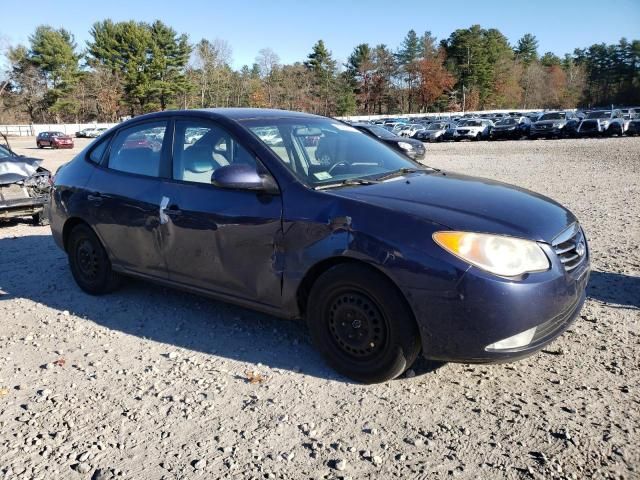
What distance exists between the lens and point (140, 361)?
12.0ft

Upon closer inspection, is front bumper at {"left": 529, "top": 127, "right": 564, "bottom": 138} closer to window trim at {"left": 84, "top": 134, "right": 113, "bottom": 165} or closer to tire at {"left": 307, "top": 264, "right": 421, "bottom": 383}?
window trim at {"left": 84, "top": 134, "right": 113, "bottom": 165}

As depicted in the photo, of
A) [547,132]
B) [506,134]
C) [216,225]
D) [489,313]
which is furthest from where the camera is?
[506,134]

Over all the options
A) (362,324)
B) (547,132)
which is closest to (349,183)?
(362,324)

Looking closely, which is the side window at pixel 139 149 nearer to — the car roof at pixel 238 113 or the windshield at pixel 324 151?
the car roof at pixel 238 113

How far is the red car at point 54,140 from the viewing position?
3712 cm

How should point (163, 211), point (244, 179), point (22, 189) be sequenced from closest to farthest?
point (244, 179), point (163, 211), point (22, 189)

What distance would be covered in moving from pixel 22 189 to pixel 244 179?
257 inches

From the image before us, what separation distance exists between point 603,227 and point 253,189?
581 centimetres

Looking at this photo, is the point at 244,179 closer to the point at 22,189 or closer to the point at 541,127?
the point at 22,189

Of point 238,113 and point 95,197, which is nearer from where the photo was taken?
point 238,113

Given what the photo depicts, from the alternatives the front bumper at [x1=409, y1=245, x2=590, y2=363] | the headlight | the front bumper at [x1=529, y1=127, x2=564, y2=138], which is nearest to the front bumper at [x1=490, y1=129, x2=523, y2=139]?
the front bumper at [x1=529, y1=127, x2=564, y2=138]

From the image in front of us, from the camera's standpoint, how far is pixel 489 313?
2756 mm

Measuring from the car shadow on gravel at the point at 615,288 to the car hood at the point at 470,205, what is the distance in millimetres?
1496

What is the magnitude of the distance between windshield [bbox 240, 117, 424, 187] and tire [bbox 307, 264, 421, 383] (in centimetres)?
72
